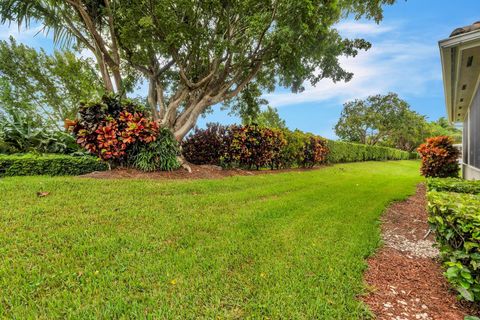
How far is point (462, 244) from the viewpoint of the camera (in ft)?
7.40

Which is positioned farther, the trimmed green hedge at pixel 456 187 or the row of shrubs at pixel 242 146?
the row of shrubs at pixel 242 146

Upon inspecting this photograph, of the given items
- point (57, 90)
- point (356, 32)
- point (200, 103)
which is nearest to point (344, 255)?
point (200, 103)

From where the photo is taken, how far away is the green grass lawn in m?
1.94

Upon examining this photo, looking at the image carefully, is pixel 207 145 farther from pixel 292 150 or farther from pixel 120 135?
pixel 292 150

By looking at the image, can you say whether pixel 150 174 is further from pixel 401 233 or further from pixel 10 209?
pixel 401 233

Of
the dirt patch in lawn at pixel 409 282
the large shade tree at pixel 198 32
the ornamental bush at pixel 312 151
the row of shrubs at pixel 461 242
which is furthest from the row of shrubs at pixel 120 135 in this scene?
the ornamental bush at pixel 312 151

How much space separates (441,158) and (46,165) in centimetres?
1209

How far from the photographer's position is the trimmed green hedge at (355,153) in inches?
679

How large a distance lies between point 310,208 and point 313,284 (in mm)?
2627

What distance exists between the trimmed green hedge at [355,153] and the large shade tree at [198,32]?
7732 mm

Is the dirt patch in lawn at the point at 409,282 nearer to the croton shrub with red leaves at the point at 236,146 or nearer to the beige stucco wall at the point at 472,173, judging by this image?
the beige stucco wall at the point at 472,173

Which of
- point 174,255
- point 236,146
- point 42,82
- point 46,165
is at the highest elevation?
point 42,82

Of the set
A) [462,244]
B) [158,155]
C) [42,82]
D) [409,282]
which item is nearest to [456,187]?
[462,244]

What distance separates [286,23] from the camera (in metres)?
7.96
